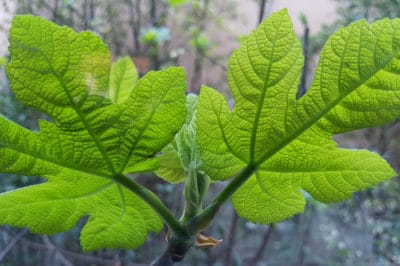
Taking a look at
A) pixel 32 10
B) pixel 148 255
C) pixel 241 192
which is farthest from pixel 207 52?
pixel 241 192

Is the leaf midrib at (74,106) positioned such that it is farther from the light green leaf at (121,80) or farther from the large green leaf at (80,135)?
the light green leaf at (121,80)

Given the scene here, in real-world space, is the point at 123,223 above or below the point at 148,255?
above

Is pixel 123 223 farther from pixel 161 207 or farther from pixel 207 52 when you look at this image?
pixel 207 52

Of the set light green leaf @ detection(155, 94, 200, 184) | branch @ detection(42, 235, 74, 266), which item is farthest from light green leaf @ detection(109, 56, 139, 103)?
branch @ detection(42, 235, 74, 266)

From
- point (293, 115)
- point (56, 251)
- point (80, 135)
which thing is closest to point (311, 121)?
point (293, 115)

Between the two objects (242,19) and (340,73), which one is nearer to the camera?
(340,73)

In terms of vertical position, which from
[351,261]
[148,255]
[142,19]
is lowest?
[351,261]

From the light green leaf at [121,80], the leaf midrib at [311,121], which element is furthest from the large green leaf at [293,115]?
the light green leaf at [121,80]
